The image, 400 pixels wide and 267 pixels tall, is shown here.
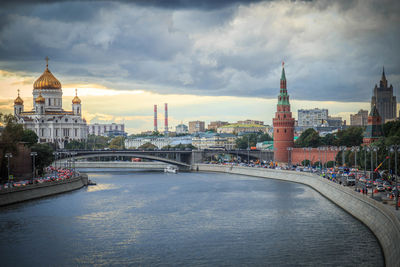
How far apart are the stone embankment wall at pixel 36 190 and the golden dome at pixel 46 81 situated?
57411 mm

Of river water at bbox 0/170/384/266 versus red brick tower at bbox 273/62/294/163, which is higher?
red brick tower at bbox 273/62/294/163

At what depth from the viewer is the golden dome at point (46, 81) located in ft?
325

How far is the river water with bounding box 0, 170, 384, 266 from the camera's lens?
66.1 ft

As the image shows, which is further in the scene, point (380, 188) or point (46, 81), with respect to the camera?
point (46, 81)

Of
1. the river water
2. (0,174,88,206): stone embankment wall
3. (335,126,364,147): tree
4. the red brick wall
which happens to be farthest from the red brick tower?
the river water

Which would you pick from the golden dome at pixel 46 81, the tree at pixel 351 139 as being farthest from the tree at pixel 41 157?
the golden dome at pixel 46 81

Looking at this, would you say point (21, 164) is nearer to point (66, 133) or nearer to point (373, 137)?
point (373, 137)

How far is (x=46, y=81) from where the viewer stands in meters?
99.1

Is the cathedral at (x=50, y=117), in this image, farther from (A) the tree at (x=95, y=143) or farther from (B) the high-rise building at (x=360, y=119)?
(B) the high-rise building at (x=360, y=119)

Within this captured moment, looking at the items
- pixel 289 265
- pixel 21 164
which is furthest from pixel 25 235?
pixel 21 164

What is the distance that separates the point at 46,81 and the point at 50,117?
6415 millimetres

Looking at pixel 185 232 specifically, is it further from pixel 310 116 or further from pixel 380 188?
pixel 310 116

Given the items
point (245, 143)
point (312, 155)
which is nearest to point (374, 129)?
point (312, 155)

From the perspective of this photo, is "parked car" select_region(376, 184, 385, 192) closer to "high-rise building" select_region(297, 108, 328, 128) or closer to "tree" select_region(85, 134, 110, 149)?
"tree" select_region(85, 134, 110, 149)
